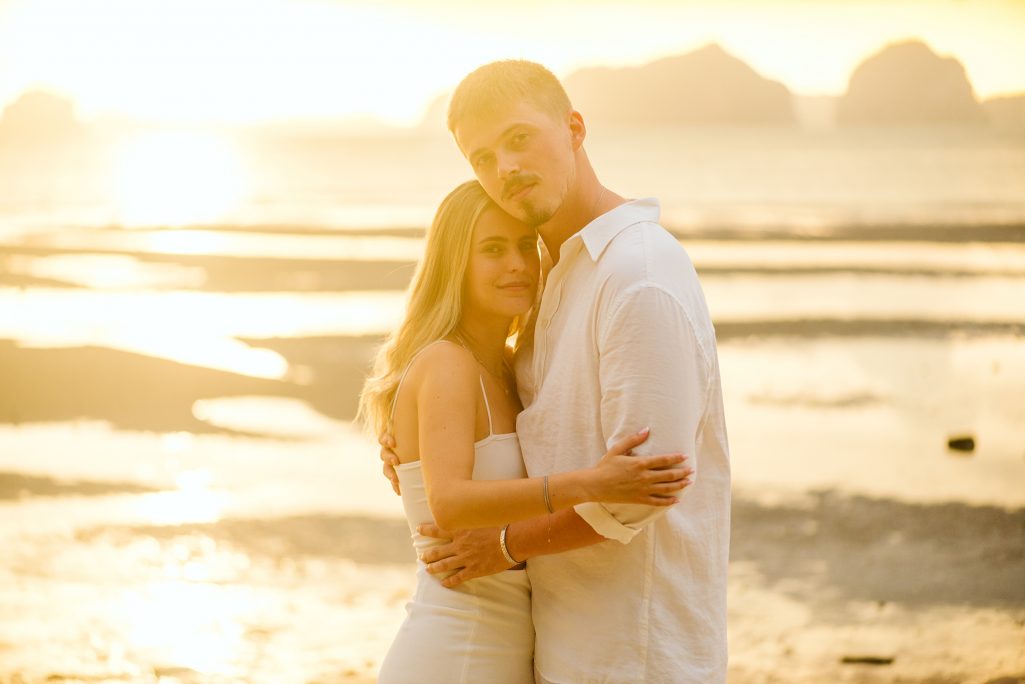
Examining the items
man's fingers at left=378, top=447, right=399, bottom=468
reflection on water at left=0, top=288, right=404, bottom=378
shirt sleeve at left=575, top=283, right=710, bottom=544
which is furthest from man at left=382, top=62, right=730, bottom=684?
reflection on water at left=0, top=288, right=404, bottom=378

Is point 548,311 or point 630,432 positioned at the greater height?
point 548,311

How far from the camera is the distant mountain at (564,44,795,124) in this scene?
114000 mm

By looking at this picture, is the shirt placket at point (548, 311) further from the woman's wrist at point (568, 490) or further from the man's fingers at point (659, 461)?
the man's fingers at point (659, 461)

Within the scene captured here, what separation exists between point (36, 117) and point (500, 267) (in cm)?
10874

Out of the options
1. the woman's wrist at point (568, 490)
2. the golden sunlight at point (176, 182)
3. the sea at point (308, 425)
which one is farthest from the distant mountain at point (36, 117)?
the woman's wrist at point (568, 490)

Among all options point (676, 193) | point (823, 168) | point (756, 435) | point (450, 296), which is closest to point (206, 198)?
→ point (676, 193)

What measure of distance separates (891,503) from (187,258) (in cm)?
2395

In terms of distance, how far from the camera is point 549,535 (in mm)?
2998

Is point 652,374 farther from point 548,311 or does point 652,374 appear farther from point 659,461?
point 548,311

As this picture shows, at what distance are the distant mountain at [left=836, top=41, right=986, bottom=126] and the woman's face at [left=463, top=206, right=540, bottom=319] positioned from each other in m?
107

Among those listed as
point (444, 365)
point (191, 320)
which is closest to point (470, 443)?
point (444, 365)

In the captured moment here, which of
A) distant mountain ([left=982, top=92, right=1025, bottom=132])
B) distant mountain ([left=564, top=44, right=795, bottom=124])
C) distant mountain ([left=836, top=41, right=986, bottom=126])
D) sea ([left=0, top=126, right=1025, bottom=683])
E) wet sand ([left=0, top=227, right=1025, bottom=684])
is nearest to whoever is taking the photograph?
wet sand ([left=0, top=227, right=1025, bottom=684])

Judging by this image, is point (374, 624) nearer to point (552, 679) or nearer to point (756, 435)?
point (552, 679)

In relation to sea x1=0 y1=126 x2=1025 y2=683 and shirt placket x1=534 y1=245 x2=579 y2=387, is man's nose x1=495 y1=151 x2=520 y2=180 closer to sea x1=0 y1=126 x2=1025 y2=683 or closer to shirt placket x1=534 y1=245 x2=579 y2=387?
shirt placket x1=534 y1=245 x2=579 y2=387
